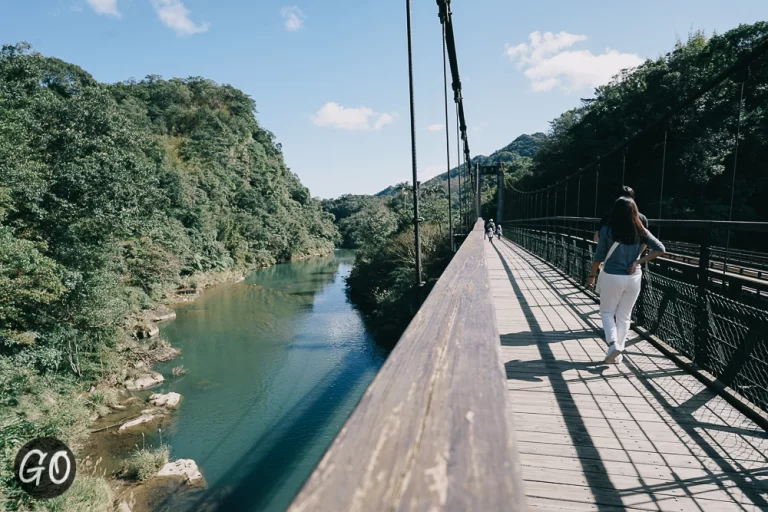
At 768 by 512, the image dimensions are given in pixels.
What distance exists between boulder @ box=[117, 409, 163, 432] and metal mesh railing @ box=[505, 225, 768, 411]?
10583 millimetres

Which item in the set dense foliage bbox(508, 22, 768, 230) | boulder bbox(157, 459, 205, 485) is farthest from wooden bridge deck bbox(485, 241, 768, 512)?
dense foliage bbox(508, 22, 768, 230)

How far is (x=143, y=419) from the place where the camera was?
10.1 meters

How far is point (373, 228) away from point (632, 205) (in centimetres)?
2757

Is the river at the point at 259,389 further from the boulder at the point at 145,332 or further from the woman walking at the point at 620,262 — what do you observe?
the woman walking at the point at 620,262

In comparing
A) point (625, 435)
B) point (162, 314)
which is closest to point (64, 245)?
Result: point (162, 314)

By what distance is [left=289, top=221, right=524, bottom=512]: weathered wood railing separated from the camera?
35cm

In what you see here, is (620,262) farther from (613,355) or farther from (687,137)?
(687,137)

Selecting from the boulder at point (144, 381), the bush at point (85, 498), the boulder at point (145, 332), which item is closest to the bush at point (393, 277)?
the boulder at point (144, 381)

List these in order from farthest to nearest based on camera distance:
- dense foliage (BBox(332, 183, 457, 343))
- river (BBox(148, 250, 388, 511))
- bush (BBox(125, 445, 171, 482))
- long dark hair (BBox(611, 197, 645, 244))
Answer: dense foliage (BBox(332, 183, 457, 343)) < river (BBox(148, 250, 388, 511)) < bush (BBox(125, 445, 171, 482)) < long dark hair (BBox(611, 197, 645, 244))

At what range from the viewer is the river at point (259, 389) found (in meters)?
8.59

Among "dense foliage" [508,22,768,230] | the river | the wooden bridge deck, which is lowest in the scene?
the river

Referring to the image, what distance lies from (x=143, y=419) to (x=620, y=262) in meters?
11.0

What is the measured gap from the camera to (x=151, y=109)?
4641 centimetres

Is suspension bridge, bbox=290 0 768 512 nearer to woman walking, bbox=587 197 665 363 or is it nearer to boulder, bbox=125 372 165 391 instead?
woman walking, bbox=587 197 665 363
